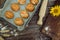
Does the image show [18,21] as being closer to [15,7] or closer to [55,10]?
[15,7]

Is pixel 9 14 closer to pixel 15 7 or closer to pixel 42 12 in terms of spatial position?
pixel 15 7

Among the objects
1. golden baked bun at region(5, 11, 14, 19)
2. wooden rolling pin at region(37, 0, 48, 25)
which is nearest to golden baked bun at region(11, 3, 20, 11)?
golden baked bun at region(5, 11, 14, 19)

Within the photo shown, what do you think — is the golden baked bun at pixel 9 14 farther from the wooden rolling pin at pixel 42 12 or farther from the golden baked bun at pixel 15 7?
the wooden rolling pin at pixel 42 12

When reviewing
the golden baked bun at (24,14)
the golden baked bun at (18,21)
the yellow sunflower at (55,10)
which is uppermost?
the yellow sunflower at (55,10)

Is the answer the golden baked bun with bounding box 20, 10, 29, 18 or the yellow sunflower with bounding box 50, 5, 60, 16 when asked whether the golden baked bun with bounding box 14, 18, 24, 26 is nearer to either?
the golden baked bun with bounding box 20, 10, 29, 18

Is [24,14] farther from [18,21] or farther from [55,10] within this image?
[55,10]

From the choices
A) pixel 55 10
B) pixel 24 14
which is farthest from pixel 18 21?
pixel 55 10

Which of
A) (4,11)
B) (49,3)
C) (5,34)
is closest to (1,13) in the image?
(4,11)

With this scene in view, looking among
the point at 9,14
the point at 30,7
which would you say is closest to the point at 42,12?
the point at 30,7

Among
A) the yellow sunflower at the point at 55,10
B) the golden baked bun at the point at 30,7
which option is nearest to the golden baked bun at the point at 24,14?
the golden baked bun at the point at 30,7

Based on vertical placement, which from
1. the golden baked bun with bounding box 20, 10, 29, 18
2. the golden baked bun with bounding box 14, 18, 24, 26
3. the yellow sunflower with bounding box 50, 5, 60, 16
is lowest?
the golden baked bun with bounding box 14, 18, 24, 26

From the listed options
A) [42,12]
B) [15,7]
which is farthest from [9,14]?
[42,12]

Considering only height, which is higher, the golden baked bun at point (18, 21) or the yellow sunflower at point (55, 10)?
the yellow sunflower at point (55, 10)
